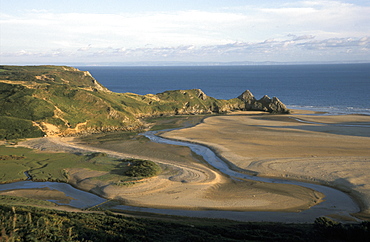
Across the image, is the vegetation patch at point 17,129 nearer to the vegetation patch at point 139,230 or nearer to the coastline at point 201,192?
the coastline at point 201,192

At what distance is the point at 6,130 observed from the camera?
5972cm

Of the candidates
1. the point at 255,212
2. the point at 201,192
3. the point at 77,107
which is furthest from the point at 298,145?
the point at 77,107

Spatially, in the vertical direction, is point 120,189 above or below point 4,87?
below

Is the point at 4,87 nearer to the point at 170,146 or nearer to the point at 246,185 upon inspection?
the point at 170,146

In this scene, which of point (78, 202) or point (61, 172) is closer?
point (78, 202)

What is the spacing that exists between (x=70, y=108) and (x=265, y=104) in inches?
2196

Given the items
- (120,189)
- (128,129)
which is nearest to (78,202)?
(120,189)

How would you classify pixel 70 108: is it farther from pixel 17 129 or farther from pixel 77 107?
pixel 17 129

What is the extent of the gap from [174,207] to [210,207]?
3.28m

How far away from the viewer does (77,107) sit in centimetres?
7312

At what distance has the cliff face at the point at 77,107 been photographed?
6391 centimetres

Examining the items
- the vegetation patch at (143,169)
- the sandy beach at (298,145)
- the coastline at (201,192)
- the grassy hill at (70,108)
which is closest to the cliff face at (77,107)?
the grassy hill at (70,108)

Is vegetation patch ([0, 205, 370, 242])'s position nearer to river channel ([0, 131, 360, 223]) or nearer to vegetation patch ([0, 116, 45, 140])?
river channel ([0, 131, 360, 223])

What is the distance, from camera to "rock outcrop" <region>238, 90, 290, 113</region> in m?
97.3
